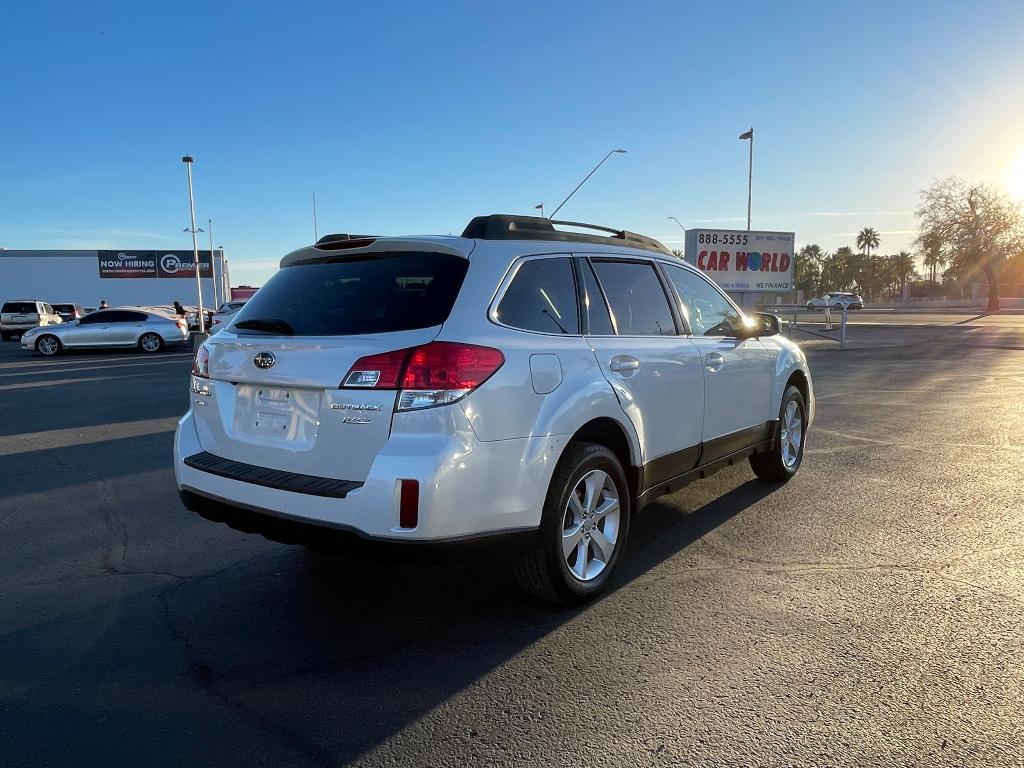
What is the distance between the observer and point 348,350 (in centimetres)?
309

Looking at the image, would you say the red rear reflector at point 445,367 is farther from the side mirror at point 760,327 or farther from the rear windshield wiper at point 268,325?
the side mirror at point 760,327

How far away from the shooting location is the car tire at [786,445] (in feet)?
18.8

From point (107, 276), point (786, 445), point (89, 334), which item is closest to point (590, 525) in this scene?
point (786, 445)

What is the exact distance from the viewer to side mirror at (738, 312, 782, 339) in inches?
201

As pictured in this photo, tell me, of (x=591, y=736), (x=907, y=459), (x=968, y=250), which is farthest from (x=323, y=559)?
(x=968, y=250)

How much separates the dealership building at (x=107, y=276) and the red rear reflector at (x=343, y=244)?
5805 centimetres

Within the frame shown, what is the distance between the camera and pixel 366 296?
3.38 m

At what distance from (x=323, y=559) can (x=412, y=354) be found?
197 cm

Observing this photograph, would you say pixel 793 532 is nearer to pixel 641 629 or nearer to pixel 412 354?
pixel 641 629

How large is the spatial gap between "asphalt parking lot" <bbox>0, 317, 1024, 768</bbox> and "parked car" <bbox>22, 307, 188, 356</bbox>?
738 inches

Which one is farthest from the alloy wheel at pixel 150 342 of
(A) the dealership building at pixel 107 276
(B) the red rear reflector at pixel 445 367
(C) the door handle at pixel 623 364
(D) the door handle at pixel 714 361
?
(A) the dealership building at pixel 107 276

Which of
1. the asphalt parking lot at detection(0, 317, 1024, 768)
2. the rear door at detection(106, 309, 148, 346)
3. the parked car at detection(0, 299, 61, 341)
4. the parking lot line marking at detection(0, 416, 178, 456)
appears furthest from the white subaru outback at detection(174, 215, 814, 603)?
the parked car at detection(0, 299, 61, 341)

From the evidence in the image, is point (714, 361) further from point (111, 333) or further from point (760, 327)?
point (111, 333)

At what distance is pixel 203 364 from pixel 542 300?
5.84 feet
